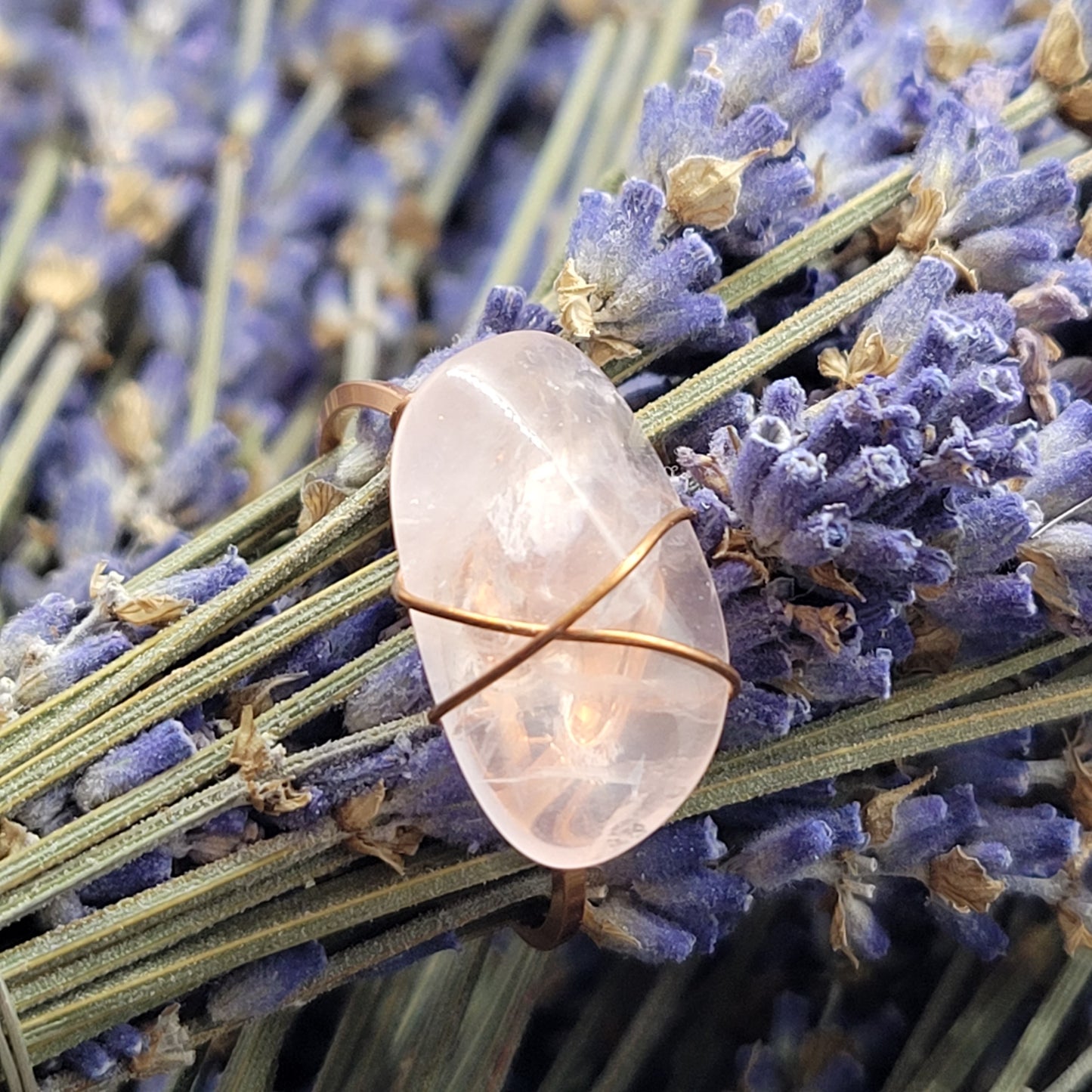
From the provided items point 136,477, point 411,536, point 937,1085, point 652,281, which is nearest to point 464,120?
point 136,477

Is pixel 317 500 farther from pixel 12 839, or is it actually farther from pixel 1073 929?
pixel 1073 929

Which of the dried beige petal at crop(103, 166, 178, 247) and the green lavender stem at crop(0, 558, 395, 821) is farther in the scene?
the dried beige petal at crop(103, 166, 178, 247)

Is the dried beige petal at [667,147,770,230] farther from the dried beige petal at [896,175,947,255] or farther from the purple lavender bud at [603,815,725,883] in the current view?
the purple lavender bud at [603,815,725,883]

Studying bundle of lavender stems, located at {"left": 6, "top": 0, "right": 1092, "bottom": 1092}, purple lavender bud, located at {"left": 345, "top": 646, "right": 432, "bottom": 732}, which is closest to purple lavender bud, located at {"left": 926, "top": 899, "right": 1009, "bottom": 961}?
bundle of lavender stems, located at {"left": 6, "top": 0, "right": 1092, "bottom": 1092}

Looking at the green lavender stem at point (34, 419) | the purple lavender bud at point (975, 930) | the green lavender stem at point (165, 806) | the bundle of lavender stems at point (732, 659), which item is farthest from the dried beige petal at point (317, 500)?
the purple lavender bud at point (975, 930)

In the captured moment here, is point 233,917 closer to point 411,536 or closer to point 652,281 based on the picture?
point 411,536
